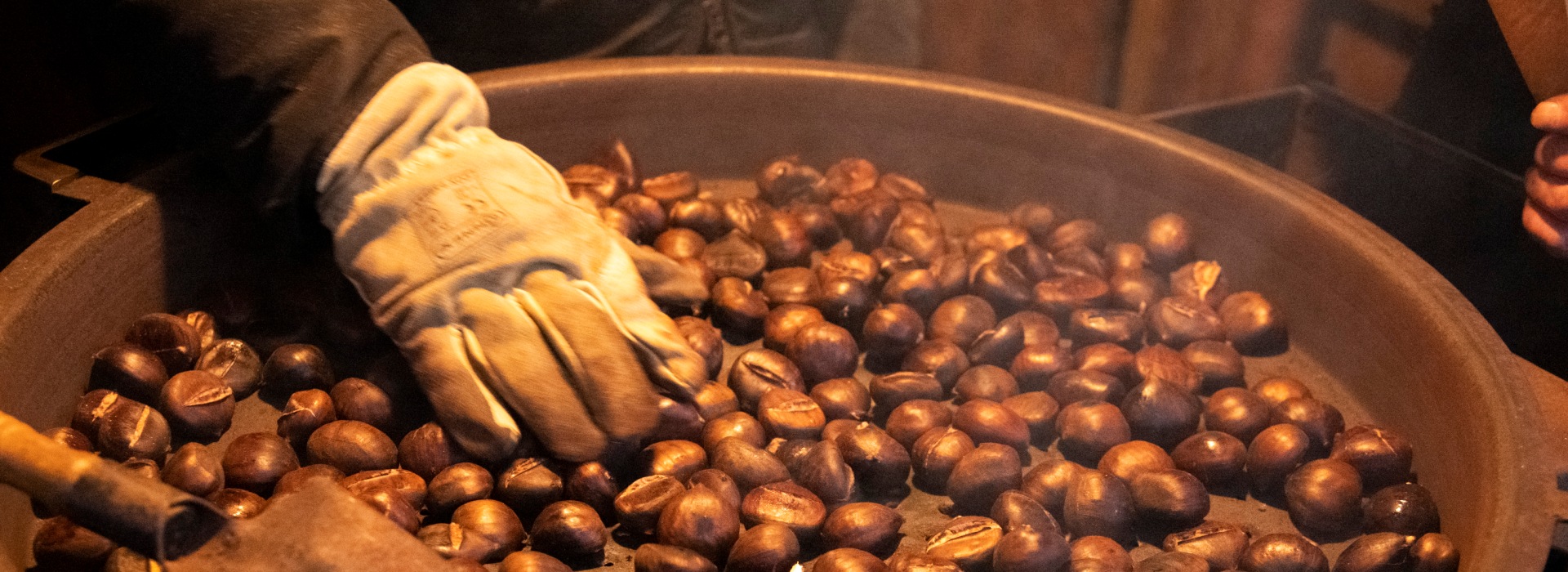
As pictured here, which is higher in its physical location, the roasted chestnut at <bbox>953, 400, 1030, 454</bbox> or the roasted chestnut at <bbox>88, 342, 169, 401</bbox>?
the roasted chestnut at <bbox>88, 342, 169, 401</bbox>

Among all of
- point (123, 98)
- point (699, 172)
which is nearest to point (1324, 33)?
point (699, 172)

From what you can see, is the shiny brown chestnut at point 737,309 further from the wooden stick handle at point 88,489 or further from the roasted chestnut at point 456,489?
the wooden stick handle at point 88,489

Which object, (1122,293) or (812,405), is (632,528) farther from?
(1122,293)

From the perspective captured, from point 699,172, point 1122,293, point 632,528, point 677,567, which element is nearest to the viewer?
point 677,567

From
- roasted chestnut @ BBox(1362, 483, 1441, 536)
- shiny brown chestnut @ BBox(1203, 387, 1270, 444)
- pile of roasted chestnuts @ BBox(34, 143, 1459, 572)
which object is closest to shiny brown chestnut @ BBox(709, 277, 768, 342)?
pile of roasted chestnuts @ BBox(34, 143, 1459, 572)

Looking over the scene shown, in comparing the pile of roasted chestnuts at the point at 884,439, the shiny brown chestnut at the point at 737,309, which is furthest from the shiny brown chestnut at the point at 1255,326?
the shiny brown chestnut at the point at 737,309

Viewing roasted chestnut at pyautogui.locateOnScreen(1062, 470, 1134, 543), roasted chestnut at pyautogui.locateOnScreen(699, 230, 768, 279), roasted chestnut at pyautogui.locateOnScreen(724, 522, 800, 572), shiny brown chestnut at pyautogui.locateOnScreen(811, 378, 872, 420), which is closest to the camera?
roasted chestnut at pyautogui.locateOnScreen(724, 522, 800, 572)

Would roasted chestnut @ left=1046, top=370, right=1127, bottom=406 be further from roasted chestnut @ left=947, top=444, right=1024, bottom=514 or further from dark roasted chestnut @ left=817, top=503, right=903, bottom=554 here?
dark roasted chestnut @ left=817, top=503, right=903, bottom=554
